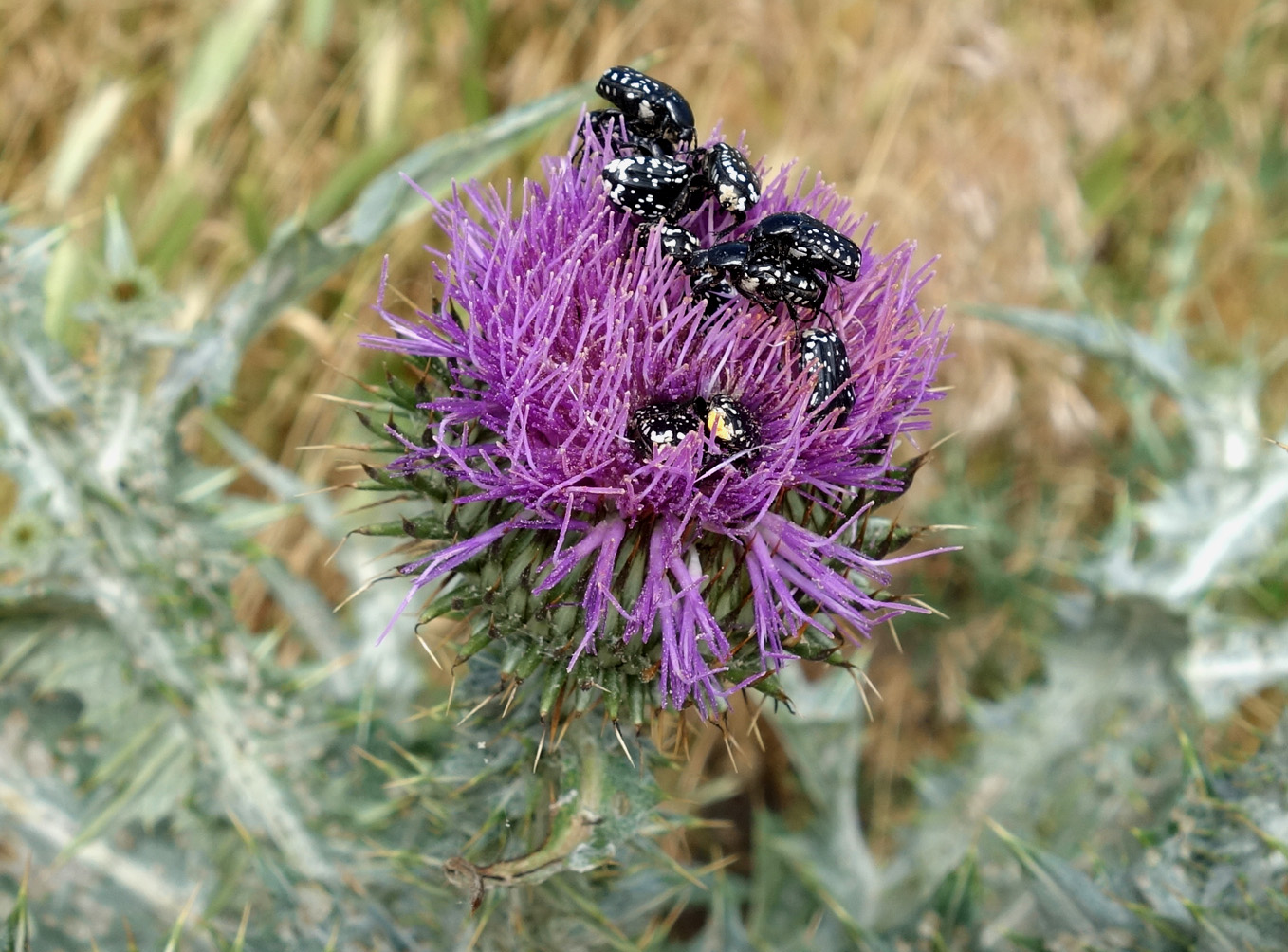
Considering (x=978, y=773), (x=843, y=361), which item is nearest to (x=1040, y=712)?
(x=978, y=773)

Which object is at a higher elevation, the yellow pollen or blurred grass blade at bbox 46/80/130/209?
the yellow pollen

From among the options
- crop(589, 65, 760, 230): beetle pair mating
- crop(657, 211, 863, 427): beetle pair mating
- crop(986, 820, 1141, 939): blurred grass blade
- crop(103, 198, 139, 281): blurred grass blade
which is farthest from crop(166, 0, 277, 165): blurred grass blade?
crop(986, 820, 1141, 939): blurred grass blade

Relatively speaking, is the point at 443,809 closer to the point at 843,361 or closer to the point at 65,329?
the point at 843,361

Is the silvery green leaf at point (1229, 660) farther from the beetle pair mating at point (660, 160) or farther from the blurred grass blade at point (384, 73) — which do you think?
the blurred grass blade at point (384, 73)

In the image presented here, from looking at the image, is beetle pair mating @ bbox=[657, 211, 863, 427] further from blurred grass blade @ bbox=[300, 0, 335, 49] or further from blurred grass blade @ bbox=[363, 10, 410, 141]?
blurred grass blade @ bbox=[300, 0, 335, 49]

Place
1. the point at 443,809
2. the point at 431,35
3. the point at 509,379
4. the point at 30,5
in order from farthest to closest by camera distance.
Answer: the point at 431,35 → the point at 30,5 → the point at 443,809 → the point at 509,379

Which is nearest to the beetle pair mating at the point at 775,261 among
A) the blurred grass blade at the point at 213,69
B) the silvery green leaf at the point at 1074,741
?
the silvery green leaf at the point at 1074,741
